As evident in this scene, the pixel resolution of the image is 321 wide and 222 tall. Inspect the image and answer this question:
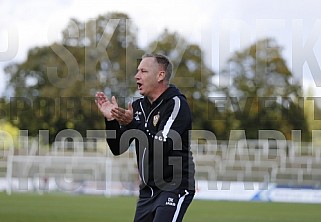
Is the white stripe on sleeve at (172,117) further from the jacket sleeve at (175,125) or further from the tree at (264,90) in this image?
the tree at (264,90)

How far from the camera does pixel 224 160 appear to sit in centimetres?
3538

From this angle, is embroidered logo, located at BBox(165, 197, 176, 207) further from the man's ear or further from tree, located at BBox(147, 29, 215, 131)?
tree, located at BBox(147, 29, 215, 131)

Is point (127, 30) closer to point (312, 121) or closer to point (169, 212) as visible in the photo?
point (312, 121)

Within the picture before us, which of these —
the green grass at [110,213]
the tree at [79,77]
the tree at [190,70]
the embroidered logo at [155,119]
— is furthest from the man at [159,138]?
the tree at [79,77]

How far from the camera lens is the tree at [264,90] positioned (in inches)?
1421

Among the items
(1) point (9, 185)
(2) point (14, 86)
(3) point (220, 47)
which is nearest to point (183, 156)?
(3) point (220, 47)

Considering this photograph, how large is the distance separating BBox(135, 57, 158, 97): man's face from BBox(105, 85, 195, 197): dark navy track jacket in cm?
15

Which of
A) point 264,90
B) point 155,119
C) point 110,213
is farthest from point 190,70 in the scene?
point 155,119

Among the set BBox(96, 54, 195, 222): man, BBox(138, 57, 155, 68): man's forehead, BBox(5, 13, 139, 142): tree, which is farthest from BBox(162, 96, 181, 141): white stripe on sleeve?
BBox(5, 13, 139, 142): tree

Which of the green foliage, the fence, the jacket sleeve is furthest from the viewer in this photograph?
the green foliage

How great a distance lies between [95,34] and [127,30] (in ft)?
8.73

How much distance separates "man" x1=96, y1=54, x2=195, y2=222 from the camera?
6.75 metres

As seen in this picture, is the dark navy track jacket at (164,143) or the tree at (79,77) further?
the tree at (79,77)

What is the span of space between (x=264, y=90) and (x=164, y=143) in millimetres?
31251
